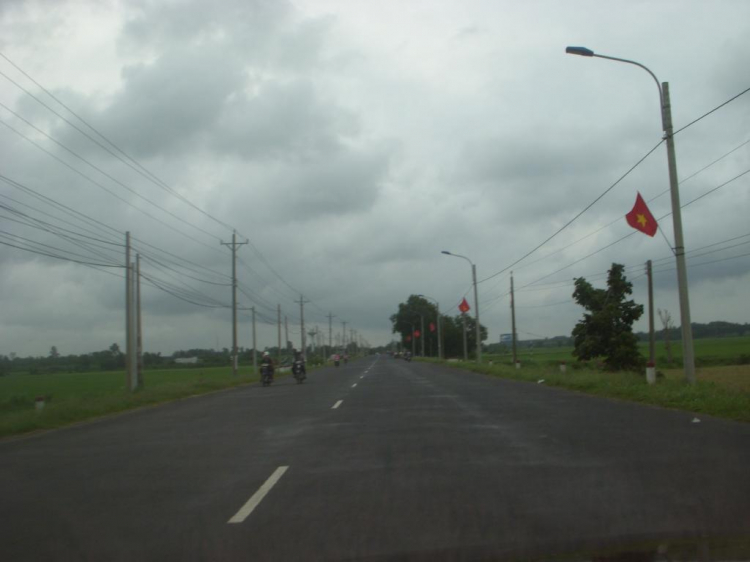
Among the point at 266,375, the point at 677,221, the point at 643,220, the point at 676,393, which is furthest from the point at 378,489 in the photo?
the point at 266,375

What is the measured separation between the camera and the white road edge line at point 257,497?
7125 millimetres

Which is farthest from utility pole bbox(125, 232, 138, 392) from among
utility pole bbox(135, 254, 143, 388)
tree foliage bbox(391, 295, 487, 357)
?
tree foliage bbox(391, 295, 487, 357)

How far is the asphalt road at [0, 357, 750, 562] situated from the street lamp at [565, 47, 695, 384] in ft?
14.4

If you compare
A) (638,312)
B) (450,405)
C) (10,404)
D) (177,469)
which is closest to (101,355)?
(10,404)

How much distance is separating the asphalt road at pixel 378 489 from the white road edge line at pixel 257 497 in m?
0.03

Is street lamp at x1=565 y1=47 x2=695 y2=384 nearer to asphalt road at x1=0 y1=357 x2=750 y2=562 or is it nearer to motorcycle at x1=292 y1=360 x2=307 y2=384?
asphalt road at x1=0 y1=357 x2=750 y2=562

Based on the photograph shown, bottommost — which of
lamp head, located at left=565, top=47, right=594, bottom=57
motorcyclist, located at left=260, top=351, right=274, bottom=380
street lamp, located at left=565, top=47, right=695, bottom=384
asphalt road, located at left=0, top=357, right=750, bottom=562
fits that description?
asphalt road, located at left=0, top=357, right=750, bottom=562

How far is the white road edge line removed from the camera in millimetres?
7125

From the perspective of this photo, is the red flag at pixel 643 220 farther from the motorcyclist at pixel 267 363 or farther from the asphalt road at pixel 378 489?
the motorcyclist at pixel 267 363

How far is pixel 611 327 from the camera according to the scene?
48.9 metres

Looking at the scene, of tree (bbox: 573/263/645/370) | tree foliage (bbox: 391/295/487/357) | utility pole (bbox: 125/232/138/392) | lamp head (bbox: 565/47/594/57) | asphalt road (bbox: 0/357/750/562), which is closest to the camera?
asphalt road (bbox: 0/357/750/562)

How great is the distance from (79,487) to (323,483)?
3.17 meters

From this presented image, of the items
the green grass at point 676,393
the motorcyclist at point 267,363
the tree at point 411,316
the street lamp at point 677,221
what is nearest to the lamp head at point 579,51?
the street lamp at point 677,221

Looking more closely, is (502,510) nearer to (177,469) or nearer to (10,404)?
(177,469)
